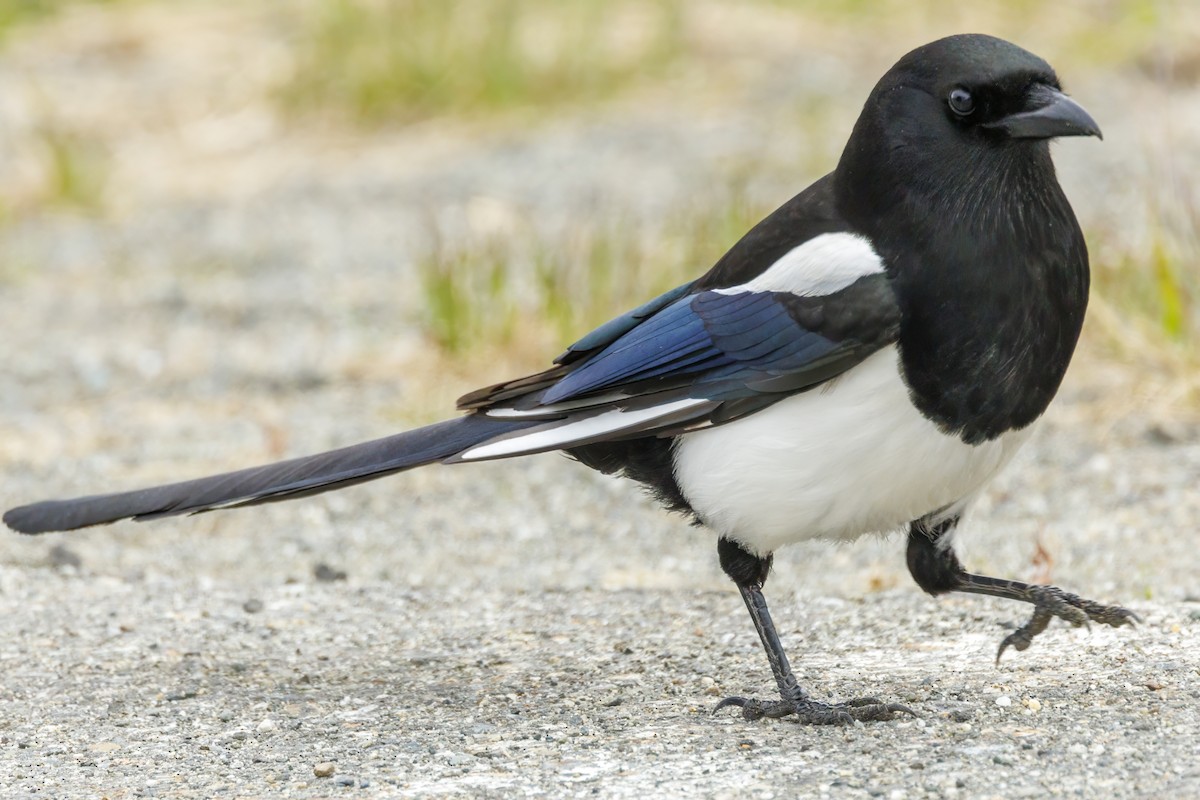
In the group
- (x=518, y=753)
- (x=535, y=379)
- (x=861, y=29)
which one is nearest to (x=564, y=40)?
(x=861, y=29)

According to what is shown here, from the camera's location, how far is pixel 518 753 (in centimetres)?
301

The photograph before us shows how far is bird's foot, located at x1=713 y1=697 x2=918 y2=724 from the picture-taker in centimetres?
309

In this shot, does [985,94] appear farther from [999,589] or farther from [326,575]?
[326,575]

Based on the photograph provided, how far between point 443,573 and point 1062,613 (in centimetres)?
182

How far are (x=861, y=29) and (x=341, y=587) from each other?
6.53 metres

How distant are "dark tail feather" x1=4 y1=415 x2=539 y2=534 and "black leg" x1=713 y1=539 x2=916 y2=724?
Answer: 18.9 inches

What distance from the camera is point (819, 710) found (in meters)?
3.14

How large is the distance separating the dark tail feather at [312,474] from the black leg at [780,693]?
480mm

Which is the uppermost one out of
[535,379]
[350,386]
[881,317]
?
[881,317]

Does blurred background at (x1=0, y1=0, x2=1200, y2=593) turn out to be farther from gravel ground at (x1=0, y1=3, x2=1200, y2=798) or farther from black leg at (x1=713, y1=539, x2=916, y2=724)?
black leg at (x1=713, y1=539, x2=916, y2=724)

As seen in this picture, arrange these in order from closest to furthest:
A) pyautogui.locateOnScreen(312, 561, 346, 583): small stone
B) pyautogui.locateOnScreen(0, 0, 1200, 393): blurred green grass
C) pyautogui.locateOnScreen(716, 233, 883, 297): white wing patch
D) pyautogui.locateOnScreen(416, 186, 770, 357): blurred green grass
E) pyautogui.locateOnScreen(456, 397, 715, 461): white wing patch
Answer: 1. pyautogui.locateOnScreen(716, 233, 883, 297): white wing patch
2. pyautogui.locateOnScreen(456, 397, 715, 461): white wing patch
3. pyautogui.locateOnScreen(312, 561, 346, 583): small stone
4. pyautogui.locateOnScreen(416, 186, 770, 357): blurred green grass
5. pyautogui.locateOnScreen(0, 0, 1200, 393): blurred green grass

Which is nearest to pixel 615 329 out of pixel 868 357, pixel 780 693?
pixel 868 357

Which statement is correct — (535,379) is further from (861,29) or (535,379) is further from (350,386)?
(861,29)

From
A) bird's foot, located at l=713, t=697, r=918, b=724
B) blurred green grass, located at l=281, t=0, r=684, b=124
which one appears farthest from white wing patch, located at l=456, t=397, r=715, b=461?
blurred green grass, located at l=281, t=0, r=684, b=124
